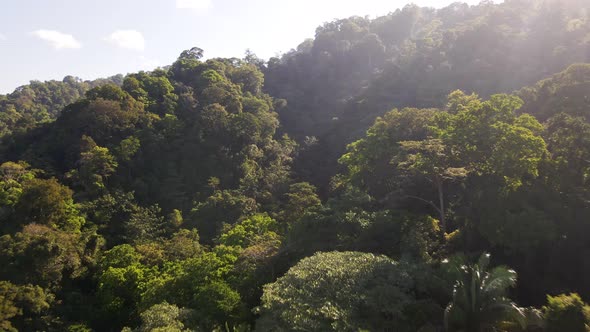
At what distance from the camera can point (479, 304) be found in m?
11.4

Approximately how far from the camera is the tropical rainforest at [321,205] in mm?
12414

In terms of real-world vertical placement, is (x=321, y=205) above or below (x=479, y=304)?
above

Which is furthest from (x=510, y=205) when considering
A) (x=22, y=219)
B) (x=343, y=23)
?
(x=343, y=23)

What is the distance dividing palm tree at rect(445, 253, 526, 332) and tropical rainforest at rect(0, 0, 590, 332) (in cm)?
5

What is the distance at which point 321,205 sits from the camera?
1991cm

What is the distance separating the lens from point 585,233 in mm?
14430

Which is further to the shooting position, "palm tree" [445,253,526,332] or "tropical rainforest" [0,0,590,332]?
"tropical rainforest" [0,0,590,332]

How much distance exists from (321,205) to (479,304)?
960 centimetres

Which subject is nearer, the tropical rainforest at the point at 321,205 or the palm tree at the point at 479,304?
the palm tree at the point at 479,304

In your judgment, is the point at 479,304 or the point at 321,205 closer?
the point at 479,304

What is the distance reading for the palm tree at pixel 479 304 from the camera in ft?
36.7

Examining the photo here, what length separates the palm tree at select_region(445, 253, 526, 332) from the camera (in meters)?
11.2

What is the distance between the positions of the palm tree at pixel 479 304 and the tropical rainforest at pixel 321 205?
0.05m

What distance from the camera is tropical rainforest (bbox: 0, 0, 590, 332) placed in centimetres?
1241
